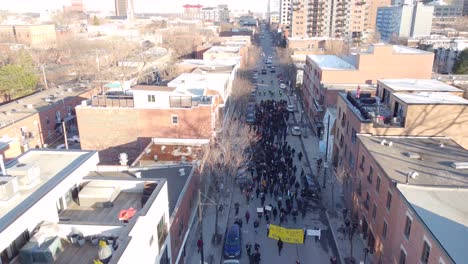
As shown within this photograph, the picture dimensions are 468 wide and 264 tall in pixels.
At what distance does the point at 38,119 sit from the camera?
118 feet

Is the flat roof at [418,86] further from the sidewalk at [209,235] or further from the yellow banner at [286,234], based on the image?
the sidewalk at [209,235]

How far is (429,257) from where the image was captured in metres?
13.9

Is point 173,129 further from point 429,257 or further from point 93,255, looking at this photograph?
point 429,257

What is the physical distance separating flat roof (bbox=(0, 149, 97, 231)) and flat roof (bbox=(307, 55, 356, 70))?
108ft

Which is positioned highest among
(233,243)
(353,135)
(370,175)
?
(353,135)

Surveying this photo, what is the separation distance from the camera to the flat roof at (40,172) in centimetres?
1159

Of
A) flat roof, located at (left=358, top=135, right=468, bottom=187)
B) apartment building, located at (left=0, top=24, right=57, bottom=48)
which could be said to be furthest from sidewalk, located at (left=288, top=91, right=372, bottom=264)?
apartment building, located at (left=0, top=24, right=57, bottom=48)

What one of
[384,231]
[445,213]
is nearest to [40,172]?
[445,213]

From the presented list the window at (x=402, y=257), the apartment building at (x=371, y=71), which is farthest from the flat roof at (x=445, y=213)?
the apartment building at (x=371, y=71)

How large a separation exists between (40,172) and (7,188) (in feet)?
7.99

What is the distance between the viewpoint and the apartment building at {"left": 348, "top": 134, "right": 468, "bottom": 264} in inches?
557

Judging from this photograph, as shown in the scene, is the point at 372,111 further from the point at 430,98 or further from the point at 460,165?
the point at 460,165

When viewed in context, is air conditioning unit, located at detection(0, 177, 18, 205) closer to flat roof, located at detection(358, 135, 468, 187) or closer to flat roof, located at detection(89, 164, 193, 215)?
flat roof, located at detection(89, 164, 193, 215)

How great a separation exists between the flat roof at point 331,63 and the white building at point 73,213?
32.4 meters
